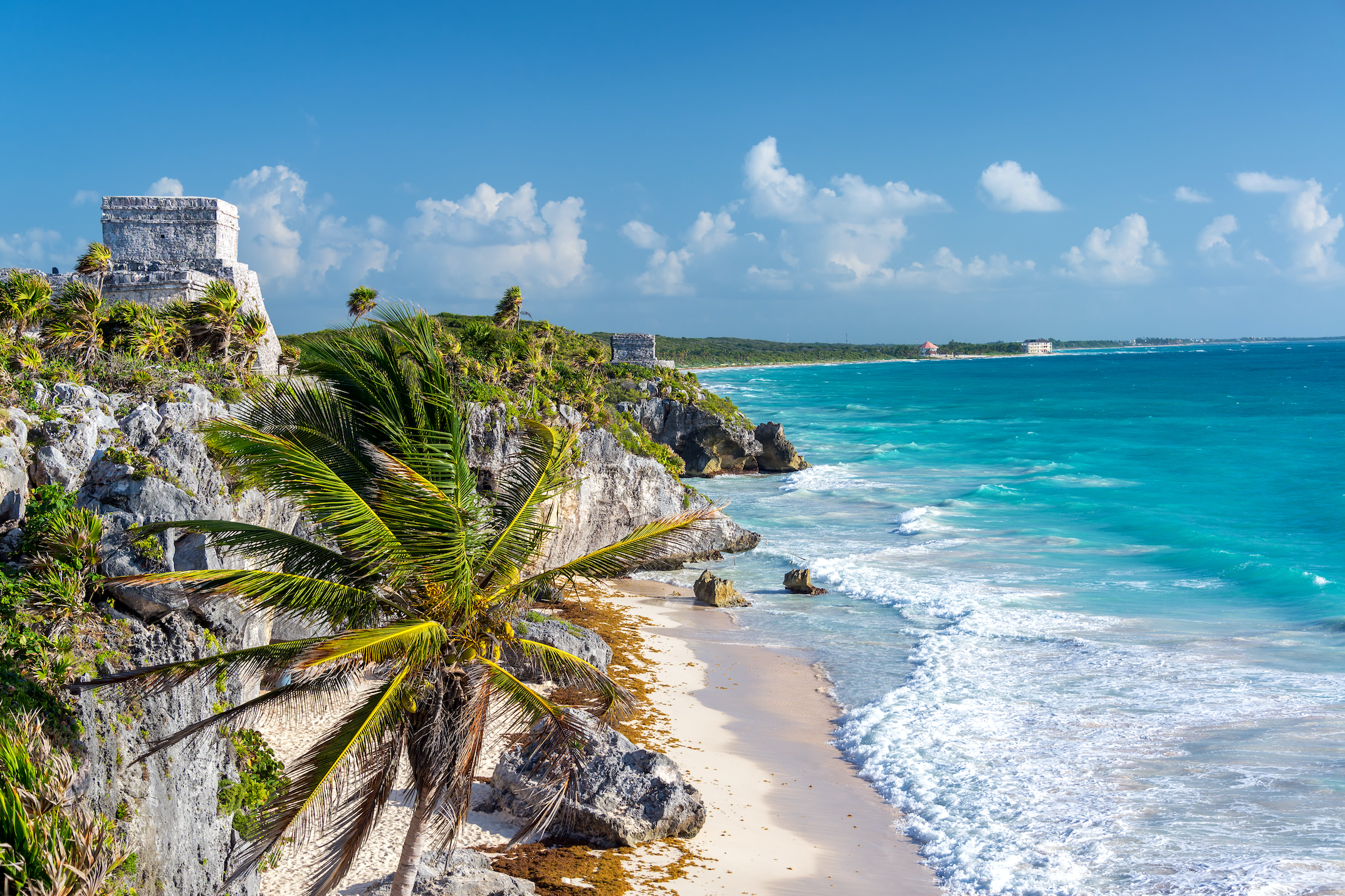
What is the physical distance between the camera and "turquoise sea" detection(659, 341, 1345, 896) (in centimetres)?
1141

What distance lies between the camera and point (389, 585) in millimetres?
7473

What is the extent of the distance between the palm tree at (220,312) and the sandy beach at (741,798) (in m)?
10.9

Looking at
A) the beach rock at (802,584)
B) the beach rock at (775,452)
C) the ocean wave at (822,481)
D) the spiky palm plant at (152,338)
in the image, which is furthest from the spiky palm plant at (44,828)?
the beach rock at (775,452)

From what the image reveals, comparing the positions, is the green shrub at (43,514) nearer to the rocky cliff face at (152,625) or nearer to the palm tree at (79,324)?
the rocky cliff face at (152,625)

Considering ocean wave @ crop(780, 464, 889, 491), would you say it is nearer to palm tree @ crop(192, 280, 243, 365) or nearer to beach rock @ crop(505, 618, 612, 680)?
beach rock @ crop(505, 618, 612, 680)

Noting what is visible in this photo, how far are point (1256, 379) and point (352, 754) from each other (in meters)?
140

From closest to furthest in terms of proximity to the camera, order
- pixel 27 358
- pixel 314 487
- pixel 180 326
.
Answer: pixel 314 487, pixel 27 358, pixel 180 326

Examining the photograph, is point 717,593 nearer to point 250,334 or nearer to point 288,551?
point 250,334

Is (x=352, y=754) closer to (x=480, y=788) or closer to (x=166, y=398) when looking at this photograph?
(x=480, y=788)

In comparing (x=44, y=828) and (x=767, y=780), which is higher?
(x=44, y=828)

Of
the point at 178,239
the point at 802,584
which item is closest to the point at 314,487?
the point at 802,584

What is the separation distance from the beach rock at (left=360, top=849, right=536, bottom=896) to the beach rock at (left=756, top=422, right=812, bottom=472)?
39.8m

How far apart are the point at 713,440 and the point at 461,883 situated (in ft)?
134

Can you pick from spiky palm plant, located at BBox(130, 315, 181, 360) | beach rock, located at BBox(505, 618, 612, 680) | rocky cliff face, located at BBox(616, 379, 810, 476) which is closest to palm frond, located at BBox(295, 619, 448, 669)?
beach rock, located at BBox(505, 618, 612, 680)
